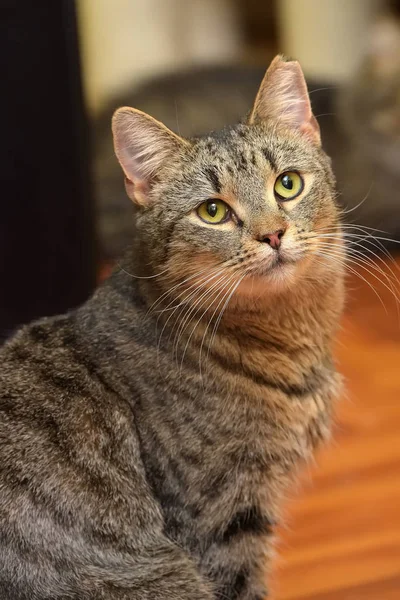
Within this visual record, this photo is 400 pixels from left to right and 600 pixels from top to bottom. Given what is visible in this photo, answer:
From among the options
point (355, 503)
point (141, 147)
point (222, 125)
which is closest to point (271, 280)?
point (141, 147)

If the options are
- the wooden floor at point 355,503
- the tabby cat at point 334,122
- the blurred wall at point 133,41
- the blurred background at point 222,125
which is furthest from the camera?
the blurred wall at point 133,41

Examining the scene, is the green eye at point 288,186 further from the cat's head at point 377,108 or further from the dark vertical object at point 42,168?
the cat's head at point 377,108

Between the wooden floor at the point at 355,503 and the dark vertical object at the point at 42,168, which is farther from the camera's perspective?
the dark vertical object at the point at 42,168

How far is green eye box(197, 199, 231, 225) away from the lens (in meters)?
1.25

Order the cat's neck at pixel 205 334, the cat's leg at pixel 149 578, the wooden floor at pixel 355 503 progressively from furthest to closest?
1. the wooden floor at pixel 355 503
2. the cat's neck at pixel 205 334
3. the cat's leg at pixel 149 578

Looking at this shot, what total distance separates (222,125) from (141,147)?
1245mm

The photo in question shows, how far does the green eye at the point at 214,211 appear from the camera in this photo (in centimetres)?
125

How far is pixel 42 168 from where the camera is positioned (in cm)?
204

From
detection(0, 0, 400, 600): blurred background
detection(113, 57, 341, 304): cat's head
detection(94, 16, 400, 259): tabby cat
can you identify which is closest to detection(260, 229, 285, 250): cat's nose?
detection(113, 57, 341, 304): cat's head

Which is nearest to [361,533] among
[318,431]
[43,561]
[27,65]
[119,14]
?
[318,431]

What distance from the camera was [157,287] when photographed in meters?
1.33

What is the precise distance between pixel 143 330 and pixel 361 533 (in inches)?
28.2

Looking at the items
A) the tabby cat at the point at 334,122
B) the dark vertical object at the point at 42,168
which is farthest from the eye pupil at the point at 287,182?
the tabby cat at the point at 334,122

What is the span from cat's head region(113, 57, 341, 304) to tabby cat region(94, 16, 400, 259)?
1.55 metres
